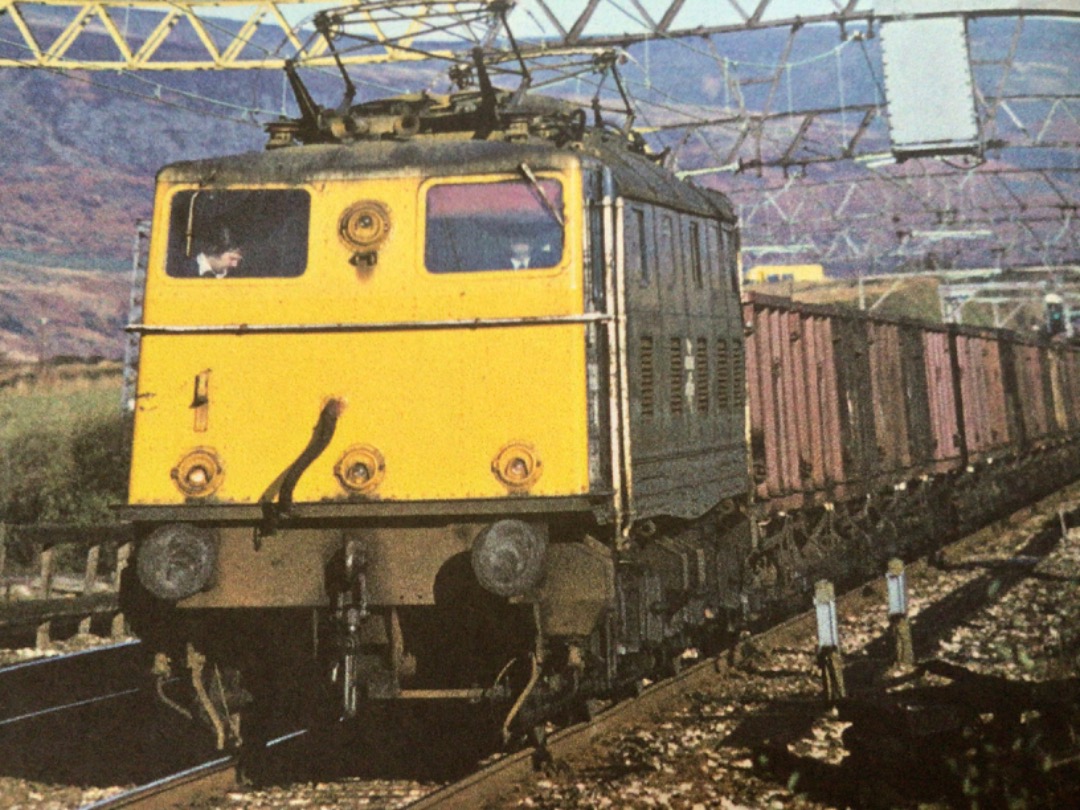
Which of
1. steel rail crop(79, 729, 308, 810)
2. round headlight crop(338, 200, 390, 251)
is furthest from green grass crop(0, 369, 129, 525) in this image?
round headlight crop(338, 200, 390, 251)

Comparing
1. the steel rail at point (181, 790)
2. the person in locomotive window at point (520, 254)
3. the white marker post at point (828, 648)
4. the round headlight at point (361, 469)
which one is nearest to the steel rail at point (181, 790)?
the steel rail at point (181, 790)

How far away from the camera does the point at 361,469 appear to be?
20.9 feet

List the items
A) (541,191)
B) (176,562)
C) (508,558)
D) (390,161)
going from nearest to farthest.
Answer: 1. (508,558)
2. (176,562)
3. (541,191)
4. (390,161)

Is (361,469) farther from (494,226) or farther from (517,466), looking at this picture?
(494,226)

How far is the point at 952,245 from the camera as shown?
379ft

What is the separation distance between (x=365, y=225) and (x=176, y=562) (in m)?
2.11

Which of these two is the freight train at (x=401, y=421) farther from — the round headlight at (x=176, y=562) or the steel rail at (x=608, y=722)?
the steel rail at (x=608, y=722)

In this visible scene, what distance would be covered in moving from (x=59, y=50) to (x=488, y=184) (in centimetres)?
1592

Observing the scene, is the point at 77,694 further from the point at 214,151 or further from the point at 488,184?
the point at 214,151

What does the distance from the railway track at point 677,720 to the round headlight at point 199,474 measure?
5.21 feet

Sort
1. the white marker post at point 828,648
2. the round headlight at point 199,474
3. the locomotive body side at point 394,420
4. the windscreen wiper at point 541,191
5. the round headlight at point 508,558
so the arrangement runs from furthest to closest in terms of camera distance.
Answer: the white marker post at point 828,648
the windscreen wiper at point 541,191
the round headlight at point 199,474
the locomotive body side at point 394,420
the round headlight at point 508,558

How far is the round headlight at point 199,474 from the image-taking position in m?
6.44

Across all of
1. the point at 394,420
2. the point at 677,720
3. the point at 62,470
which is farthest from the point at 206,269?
the point at 62,470

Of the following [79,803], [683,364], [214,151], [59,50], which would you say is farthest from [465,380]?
[214,151]
